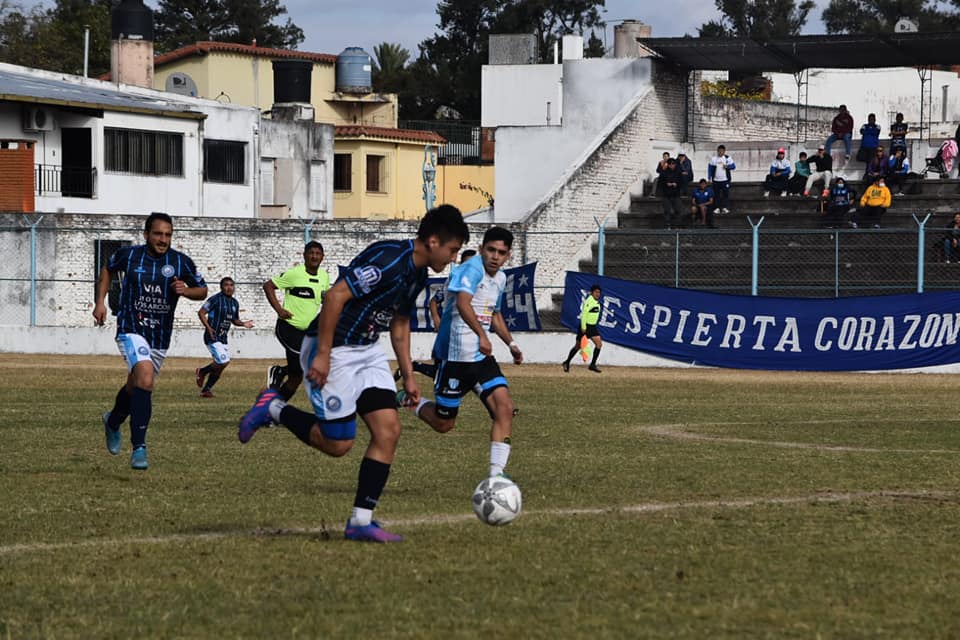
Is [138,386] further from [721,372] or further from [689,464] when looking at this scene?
[721,372]

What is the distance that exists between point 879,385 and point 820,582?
19812 millimetres

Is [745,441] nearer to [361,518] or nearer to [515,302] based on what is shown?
[361,518]

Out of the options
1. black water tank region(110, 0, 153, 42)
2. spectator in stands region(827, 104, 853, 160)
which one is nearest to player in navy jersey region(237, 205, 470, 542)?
spectator in stands region(827, 104, 853, 160)

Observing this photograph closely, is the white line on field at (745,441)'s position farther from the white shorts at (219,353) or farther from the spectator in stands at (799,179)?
the spectator in stands at (799,179)

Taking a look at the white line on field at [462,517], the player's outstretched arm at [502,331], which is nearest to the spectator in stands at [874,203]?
the player's outstretched arm at [502,331]

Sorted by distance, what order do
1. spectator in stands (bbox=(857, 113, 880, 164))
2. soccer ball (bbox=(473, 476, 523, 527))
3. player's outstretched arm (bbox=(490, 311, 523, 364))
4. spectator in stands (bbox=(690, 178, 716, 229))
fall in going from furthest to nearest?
spectator in stands (bbox=(857, 113, 880, 164))
spectator in stands (bbox=(690, 178, 716, 229))
player's outstretched arm (bbox=(490, 311, 523, 364))
soccer ball (bbox=(473, 476, 523, 527))

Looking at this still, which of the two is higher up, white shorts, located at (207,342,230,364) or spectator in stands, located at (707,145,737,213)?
spectator in stands, located at (707,145,737,213)

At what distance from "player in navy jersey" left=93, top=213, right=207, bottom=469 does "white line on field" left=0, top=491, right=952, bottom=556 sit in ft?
12.0

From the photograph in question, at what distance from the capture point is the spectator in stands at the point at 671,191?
38344mm

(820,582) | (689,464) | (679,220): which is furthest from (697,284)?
(820,582)

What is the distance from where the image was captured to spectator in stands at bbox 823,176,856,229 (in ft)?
119

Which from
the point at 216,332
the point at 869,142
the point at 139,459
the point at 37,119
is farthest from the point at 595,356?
the point at 37,119

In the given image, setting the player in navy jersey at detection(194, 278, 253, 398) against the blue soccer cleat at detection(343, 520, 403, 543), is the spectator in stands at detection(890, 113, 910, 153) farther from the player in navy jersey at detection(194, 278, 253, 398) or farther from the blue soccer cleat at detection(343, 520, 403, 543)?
the blue soccer cleat at detection(343, 520, 403, 543)

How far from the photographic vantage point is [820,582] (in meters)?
7.42
